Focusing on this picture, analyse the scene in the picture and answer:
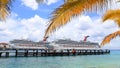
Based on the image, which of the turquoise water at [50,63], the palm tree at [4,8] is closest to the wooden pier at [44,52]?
the turquoise water at [50,63]

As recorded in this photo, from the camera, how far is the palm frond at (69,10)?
18.5 feet

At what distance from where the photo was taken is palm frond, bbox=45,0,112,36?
18.5 ft

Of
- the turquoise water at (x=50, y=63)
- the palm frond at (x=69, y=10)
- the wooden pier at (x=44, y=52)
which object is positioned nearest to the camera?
the palm frond at (x=69, y=10)

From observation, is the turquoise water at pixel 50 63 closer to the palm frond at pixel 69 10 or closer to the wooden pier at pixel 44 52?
the wooden pier at pixel 44 52

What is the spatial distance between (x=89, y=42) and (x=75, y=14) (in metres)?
114

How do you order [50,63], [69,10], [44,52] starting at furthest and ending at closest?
[44,52] < [50,63] < [69,10]

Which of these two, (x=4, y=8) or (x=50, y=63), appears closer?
(x=4, y=8)

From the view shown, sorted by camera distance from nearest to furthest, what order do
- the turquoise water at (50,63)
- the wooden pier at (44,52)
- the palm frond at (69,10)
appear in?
1. the palm frond at (69,10)
2. the turquoise water at (50,63)
3. the wooden pier at (44,52)

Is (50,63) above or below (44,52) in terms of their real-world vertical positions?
below

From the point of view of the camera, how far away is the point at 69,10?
5754 mm

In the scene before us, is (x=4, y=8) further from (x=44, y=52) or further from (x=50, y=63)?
(x=44, y=52)

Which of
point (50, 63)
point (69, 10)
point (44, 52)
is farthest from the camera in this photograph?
point (44, 52)

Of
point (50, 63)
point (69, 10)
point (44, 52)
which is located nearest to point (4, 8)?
point (69, 10)

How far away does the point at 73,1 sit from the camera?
6.00 metres
